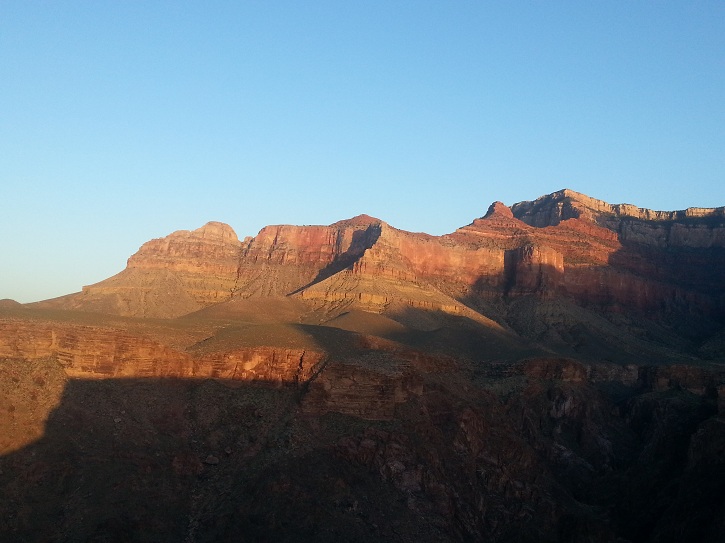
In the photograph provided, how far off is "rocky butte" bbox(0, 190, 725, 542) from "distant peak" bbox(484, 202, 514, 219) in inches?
2372

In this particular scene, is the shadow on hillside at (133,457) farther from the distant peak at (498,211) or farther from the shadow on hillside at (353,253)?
the distant peak at (498,211)

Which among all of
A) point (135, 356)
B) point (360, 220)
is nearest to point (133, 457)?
point (135, 356)

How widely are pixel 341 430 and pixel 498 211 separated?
11143cm

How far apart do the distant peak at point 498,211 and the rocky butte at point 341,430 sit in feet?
198

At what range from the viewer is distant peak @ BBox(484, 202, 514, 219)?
524ft

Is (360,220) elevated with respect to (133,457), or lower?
elevated

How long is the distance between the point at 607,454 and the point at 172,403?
4073 centimetres

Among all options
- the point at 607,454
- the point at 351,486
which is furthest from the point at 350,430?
the point at 607,454

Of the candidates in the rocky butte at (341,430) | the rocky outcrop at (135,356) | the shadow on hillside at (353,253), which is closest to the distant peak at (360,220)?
the shadow on hillside at (353,253)

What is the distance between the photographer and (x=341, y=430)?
2258 inches

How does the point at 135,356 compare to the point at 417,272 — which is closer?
the point at 135,356

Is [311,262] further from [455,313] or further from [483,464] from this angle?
[483,464]

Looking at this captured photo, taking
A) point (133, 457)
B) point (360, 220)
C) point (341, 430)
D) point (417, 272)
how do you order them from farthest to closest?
point (360, 220), point (417, 272), point (341, 430), point (133, 457)

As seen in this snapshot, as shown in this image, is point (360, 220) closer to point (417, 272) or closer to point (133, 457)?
point (417, 272)
